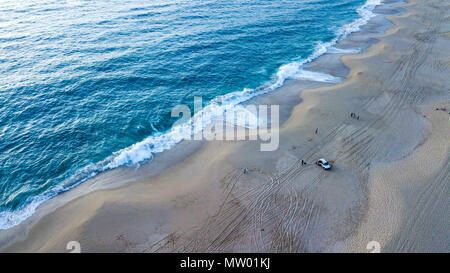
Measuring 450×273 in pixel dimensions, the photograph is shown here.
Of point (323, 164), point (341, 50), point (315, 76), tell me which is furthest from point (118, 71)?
point (341, 50)

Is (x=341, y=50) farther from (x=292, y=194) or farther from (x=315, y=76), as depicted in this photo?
(x=292, y=194)

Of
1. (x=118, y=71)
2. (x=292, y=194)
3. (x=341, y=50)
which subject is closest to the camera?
A: (x=292, y=194)

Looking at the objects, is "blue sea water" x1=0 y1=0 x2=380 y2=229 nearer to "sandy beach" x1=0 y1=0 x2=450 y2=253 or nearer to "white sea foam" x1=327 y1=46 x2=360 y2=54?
"white sea foam" x1=327 y1=46 x2=360 y2=54

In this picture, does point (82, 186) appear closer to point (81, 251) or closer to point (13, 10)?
point (81, 251)

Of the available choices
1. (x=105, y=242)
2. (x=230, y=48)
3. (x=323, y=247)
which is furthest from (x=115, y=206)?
(x=230, y=48)

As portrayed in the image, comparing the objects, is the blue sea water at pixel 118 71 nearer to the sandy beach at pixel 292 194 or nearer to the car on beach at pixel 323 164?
the sandy beach at pixel 292 194

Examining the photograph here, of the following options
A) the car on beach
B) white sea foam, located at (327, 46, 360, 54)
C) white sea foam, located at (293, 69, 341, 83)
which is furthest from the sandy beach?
white sea foam, located at (327, 46, 360, 54)

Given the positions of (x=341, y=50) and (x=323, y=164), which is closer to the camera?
(x=323, y=164)
